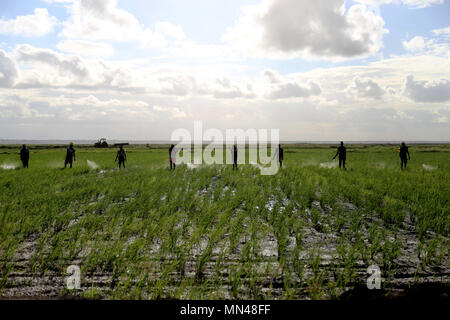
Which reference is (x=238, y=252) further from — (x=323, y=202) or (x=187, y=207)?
(x=323, y=202)

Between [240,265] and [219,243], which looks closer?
[240,265]

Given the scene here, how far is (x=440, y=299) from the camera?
9.11ft

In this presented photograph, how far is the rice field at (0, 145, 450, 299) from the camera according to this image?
14.2ft

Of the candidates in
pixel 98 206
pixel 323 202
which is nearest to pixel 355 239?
pixel 323 202

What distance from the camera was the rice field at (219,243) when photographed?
4.32 meters

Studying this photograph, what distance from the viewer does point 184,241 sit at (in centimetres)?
615

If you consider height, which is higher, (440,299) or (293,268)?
(440,299)

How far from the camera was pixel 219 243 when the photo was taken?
19.9ft

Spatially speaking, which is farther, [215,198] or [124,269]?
[215,198]

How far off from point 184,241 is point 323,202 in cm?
496

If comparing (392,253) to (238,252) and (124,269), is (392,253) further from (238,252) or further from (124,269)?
(124,269)

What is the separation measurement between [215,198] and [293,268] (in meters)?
5.47

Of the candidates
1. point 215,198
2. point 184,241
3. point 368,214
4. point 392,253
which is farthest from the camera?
point 215,198
